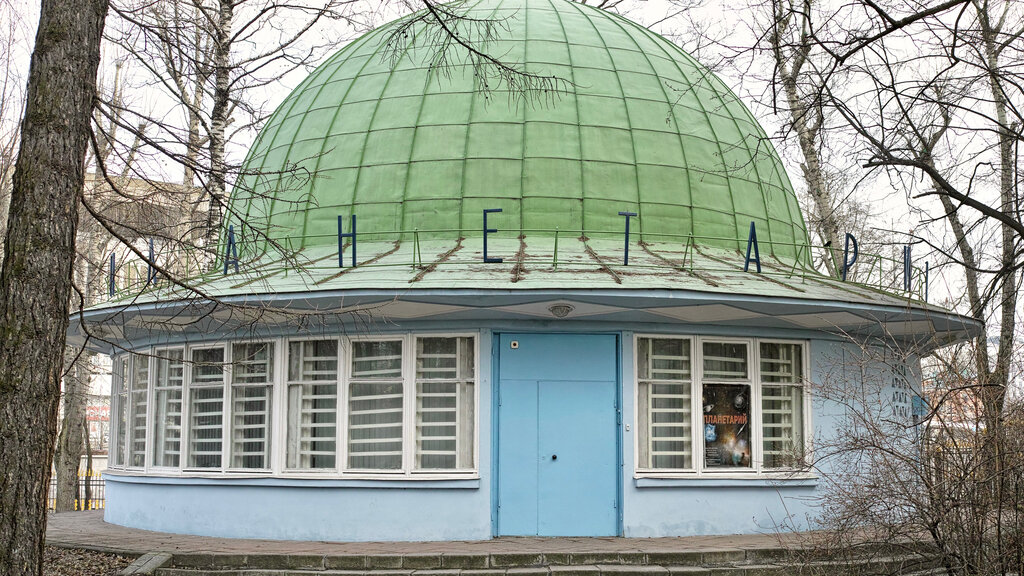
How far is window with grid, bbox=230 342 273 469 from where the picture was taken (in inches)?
498

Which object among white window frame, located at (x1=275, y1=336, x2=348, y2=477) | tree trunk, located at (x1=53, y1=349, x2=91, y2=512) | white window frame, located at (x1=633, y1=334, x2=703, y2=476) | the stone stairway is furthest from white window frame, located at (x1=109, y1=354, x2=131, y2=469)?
white window frame, located at (x1=633, y1=334, x2=703, y2=476)

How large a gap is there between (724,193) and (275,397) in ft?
23.4

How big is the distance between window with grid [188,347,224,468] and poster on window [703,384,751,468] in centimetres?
622

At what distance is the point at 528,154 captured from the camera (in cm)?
1422

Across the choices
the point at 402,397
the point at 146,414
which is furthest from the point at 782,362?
the point at 146,414

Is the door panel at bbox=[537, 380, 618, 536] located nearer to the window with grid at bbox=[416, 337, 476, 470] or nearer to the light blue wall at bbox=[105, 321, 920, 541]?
the light blue wall at bbox=[105, 321, 920, 541]

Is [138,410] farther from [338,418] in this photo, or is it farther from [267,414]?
[338,418]

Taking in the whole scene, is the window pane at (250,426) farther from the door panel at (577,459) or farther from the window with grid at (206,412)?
the door panel at (577,459)

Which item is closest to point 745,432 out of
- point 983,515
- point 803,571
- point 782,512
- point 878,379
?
point 782,512

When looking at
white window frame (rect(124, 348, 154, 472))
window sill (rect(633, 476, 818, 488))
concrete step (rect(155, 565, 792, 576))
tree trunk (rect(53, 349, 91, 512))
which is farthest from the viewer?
tree trunk (rect(53, 349, 91, 512))

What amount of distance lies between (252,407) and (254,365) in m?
0.54

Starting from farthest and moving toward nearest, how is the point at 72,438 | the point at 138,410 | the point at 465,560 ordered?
the point at 72,438 → the point at 138,410 → the point at 465,560

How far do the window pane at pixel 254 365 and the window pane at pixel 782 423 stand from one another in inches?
250

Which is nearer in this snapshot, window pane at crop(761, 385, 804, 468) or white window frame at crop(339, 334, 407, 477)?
white window frame at crop(339, 334, 407, 477)
